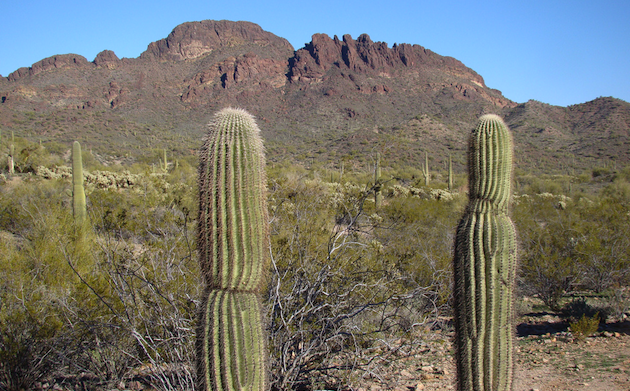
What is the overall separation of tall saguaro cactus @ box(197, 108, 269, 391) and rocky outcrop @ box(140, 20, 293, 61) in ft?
318

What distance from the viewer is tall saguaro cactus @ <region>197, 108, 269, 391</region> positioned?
2607 millimetres

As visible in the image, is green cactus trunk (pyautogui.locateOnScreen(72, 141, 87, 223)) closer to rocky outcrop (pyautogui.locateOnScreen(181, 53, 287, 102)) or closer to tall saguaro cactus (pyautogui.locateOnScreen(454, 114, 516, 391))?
tall saguaro cactus (pyautogui.locateOnScreen(454, 114, 516, 391))

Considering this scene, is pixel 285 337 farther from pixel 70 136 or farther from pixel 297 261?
pixel 70 136

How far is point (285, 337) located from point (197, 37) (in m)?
109

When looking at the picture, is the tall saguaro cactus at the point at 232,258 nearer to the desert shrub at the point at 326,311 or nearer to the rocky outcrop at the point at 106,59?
the desert shrub at the point at 326,311

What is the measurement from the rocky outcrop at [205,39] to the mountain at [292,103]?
340 mm

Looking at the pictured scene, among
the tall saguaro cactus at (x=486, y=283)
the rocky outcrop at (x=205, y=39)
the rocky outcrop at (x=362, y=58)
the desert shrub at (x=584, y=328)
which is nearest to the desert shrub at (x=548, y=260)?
the desert shrub at (x=584, y=328)

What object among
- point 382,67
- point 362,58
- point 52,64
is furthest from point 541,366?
point 52,64

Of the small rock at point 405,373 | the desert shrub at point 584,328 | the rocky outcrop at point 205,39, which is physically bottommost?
the small rock at point 405,373

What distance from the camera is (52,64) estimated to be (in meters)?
81.4

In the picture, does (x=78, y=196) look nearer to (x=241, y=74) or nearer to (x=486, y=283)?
A: (x=486, y=283)

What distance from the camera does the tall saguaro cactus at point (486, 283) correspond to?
326 cm

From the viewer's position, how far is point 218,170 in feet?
9.39


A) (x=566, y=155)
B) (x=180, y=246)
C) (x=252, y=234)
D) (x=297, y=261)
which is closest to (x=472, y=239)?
(x=252, y=234)
